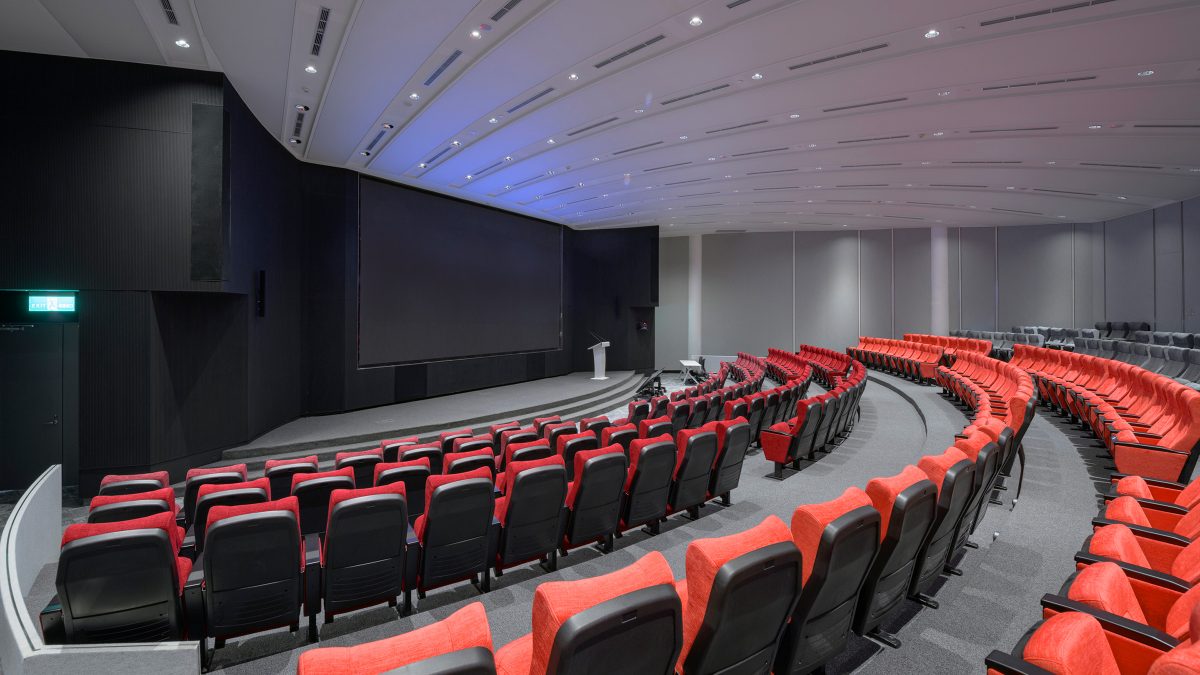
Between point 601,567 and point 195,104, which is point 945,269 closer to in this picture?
point 601,567

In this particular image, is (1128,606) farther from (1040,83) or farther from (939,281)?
(939,281)

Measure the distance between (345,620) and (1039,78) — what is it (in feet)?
31.4

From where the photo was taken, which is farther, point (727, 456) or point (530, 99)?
point (530, 99)

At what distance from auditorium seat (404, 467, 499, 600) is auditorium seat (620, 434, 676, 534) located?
111cm

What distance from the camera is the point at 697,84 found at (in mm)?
7082

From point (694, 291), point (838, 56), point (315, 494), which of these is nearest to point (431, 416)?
point (315, 494)

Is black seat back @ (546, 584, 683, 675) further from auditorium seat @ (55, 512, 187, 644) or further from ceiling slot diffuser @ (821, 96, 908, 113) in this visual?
ceiling slot diffuser @ (821, 96, 908, 113)

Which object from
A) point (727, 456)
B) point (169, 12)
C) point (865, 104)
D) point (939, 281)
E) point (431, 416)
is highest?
point (865, 104)

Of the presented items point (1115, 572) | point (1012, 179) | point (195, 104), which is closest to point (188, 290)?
point (195, 104)

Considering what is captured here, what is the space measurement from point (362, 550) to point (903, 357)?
1467 centimetres

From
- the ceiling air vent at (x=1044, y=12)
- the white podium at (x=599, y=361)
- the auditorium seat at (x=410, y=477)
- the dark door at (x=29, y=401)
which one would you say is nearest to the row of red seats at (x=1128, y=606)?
the auditorium seat at (x=410, y=477)

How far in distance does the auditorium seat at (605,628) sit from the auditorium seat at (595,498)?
1861 millimetres

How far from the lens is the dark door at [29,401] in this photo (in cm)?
579

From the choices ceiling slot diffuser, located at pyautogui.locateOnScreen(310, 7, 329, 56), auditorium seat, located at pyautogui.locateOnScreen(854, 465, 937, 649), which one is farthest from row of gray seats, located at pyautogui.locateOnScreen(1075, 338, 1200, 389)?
ceiling slot diffuser, located at pyautogui.locateOnScreen(310, 7, 329, 56)
